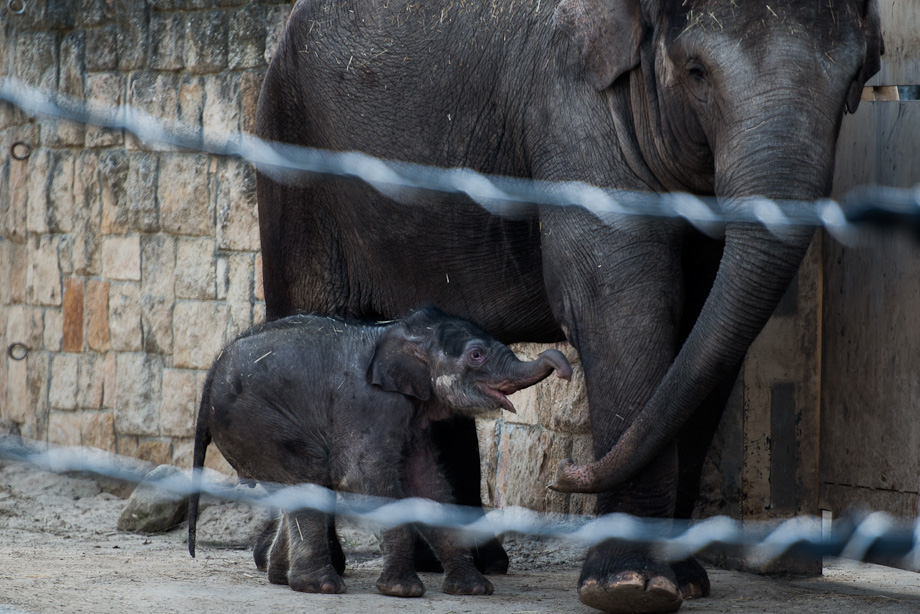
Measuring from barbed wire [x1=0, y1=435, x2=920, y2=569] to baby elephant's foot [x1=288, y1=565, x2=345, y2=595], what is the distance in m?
0.21

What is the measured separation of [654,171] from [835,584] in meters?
1.87

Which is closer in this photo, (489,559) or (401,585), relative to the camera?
(401,585)

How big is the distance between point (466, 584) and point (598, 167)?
58.7 inches

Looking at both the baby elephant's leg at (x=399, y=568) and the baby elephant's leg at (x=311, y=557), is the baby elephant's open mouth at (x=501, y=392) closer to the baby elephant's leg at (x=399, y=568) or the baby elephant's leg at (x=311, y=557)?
the baby elephant's leg at (x=399, y=568)

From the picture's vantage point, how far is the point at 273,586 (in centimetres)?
461

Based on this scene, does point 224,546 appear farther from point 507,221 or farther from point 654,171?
point 654,171

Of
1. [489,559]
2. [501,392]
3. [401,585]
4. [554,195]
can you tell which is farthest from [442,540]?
[554,195]

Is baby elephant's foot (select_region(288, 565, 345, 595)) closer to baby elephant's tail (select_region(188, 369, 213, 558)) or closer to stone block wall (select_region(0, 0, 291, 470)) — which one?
baby elephant's tail (select_region(188, 369, 213, 558))

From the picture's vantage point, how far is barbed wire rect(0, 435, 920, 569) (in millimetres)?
3807

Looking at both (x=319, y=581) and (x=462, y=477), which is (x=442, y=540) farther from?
(x=462, y=477)

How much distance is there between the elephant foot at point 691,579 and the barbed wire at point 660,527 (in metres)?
0.07

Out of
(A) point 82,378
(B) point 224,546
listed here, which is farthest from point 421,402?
(A) point 82,378

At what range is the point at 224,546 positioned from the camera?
6.49 meters

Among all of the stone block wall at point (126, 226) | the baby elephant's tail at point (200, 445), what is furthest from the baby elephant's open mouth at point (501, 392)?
the stone block wall at point (126, 226)
